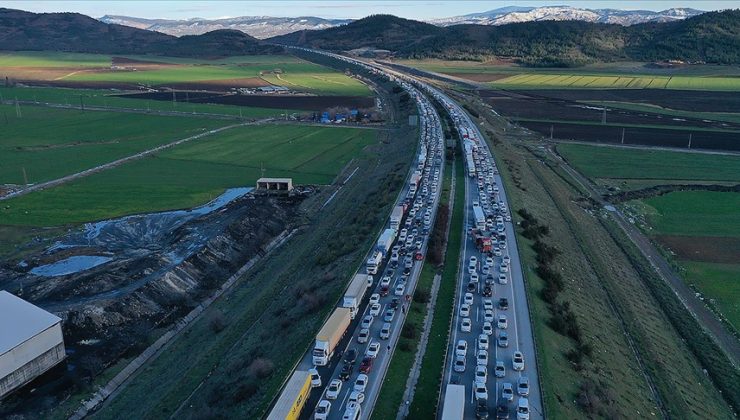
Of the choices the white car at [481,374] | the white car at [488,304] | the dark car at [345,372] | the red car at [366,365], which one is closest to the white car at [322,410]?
the dark car at [345,372]

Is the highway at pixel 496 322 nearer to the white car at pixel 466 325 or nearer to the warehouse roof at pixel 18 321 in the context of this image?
the white car at pixel 466 325

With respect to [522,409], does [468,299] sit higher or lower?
higher

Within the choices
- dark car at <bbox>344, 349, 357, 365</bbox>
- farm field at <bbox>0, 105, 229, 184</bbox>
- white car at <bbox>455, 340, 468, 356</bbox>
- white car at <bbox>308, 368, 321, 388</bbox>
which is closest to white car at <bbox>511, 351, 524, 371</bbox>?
white car at <bbox>455, 340, 468, 356</bbox>

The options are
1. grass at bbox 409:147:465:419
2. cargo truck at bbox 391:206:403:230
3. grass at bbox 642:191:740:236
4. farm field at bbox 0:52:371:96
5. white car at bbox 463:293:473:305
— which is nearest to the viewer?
grass at bbox 409:147:465:419

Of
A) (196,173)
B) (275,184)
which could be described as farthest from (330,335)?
(196,173)

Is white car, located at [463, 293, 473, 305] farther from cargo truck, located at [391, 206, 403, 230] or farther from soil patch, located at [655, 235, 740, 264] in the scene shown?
soil patch, located at [655, 235, 740, 264]

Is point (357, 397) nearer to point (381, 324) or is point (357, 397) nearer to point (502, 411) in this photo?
point (502, 411)

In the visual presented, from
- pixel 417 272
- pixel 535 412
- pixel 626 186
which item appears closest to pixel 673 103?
pixel 626 186

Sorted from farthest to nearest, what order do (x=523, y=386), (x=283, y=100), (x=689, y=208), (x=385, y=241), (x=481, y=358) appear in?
(x=283, y=100) → (x=689, y=208) → (x=385, y=241) → (x=481, y=358) → (x=523, y=386)
